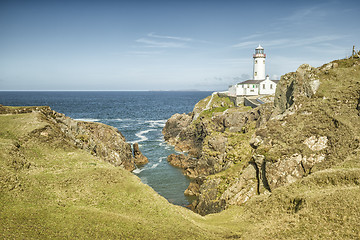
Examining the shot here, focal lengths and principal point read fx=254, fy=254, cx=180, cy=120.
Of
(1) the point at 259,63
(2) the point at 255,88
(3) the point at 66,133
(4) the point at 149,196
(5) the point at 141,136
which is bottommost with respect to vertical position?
(5) the point at 141,136

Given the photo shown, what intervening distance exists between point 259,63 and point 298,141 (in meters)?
85.2

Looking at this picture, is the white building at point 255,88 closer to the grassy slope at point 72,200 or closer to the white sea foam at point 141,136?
the white sea foam at point 141,136

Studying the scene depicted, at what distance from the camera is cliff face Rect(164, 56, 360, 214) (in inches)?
1249

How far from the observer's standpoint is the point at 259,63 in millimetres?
111938

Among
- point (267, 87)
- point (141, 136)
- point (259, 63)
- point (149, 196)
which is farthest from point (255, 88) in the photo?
point (149, 196)

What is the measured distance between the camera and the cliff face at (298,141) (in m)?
31.7

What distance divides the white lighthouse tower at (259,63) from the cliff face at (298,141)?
6541 centimetres

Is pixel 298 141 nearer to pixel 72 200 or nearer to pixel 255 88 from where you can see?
pixel 72 200

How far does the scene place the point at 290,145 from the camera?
110ft

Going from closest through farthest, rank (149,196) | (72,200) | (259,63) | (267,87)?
(72,200), (149,196), (267,87), (259,63)

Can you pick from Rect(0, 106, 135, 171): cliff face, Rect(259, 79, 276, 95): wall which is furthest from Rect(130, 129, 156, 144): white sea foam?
Rect(259, 79, 276, 95): wall

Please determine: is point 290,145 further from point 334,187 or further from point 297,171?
point 334,187

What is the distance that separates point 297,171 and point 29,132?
35977mm

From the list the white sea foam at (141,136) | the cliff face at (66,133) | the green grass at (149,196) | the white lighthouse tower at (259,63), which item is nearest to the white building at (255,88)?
the white lighthouse tower at (259,63)
